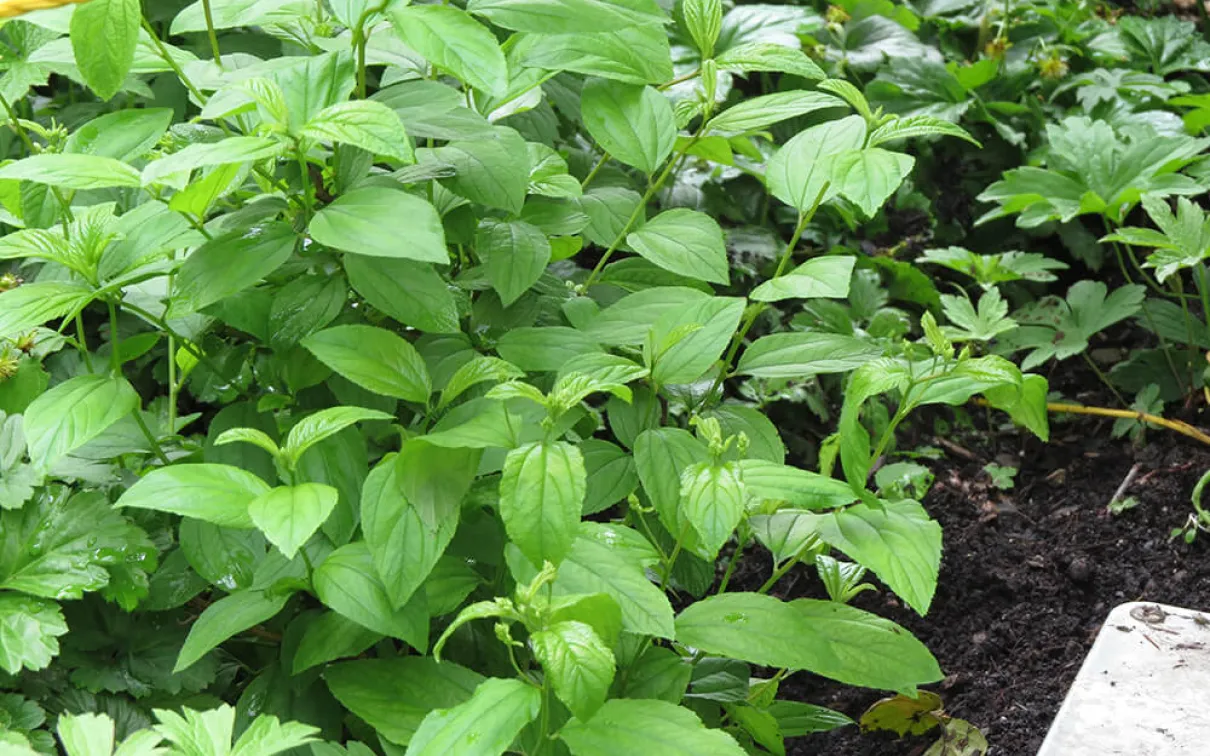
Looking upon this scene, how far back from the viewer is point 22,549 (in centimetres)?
141

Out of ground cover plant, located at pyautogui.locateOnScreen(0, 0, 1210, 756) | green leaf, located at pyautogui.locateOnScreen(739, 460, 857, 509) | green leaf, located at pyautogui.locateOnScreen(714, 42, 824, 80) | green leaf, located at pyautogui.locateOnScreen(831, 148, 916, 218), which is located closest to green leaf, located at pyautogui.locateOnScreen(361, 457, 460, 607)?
ground cover plant, located at pyautogui.locateOnScreen(0, 0, 1210, 756)

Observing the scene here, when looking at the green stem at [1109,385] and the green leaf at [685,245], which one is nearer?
the green leaf at [685,245]

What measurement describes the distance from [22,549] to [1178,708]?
143cm

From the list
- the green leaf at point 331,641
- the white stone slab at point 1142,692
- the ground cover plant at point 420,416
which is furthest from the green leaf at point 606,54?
the white stone slab at point 1142,692

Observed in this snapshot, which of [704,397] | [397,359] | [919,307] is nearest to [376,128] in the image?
[397,359]

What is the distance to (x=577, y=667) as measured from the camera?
107 cm

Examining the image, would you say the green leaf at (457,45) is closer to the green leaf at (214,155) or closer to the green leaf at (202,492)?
the green leaf at (214,155)

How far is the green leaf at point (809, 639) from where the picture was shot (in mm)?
1354

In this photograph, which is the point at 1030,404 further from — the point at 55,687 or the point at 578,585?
the point at 55,687

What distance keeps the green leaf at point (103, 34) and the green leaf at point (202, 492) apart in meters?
0.42

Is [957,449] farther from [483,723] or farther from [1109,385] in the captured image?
[483,723]

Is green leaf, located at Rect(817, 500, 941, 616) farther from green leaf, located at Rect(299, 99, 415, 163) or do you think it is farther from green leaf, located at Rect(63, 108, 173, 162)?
green leaf, located at Rect(63, 108, 173, 162)

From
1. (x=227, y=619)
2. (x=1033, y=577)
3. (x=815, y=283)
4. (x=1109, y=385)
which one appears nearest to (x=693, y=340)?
(x=815, y=283)

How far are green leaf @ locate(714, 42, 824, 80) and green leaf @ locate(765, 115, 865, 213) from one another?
0.08 meters
